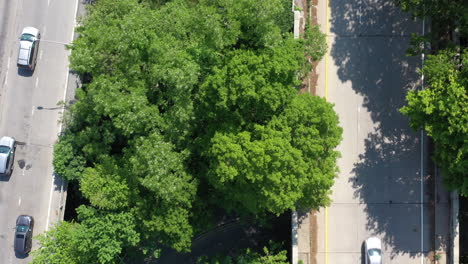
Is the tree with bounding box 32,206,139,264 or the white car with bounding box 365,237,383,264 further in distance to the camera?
the white car with bounding box 365,237,383,264

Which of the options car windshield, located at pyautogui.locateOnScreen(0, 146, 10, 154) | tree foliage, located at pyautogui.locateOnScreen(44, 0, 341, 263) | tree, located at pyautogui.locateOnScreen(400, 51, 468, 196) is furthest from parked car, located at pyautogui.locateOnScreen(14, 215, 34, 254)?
tree, located at pyautogui.locateOnScreen(400, 51, 468, 196)

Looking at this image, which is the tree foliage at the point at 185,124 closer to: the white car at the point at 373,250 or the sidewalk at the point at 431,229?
the sidewalk at the point at 431,229

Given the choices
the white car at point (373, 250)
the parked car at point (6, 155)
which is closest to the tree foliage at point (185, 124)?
the parked car at point (6, 155)

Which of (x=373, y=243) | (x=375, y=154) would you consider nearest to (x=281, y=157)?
(x=375, y=154)

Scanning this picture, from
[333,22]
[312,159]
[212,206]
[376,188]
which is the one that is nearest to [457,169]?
[376,188]

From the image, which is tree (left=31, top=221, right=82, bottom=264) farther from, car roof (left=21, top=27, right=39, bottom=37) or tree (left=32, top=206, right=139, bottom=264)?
car roof (left=21, top=27, right=39, bottom=37)
